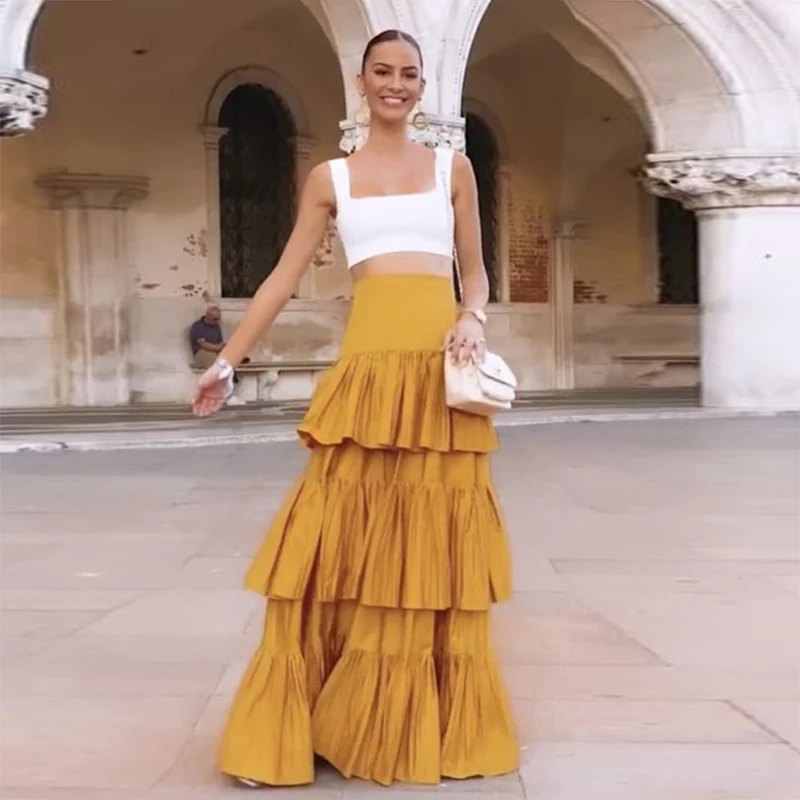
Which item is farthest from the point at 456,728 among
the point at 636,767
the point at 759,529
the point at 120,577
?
the point at 759,529

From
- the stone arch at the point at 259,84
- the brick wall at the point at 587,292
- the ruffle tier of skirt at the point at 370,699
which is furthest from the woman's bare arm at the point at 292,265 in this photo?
the brick wall at the point at 587,292

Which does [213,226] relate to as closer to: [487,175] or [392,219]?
[487,175]

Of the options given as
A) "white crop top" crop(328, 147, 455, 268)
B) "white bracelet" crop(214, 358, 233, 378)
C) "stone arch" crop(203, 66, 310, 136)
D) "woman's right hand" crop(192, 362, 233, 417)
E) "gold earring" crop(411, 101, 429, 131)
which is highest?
"stone arch" crop(203, 66, 310, 136)

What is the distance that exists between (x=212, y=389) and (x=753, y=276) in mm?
10512

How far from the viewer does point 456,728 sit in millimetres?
2842

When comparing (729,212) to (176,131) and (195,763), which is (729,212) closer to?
(176,131)

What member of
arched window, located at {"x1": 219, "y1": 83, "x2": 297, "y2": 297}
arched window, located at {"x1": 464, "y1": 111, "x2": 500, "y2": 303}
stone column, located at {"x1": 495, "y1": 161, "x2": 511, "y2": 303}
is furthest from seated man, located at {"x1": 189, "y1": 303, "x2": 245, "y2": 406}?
stone column, located at {"x1": 495, "y1": 161, "x2": 511, "y2": 303}

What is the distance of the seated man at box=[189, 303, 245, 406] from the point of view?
1416 centimetres

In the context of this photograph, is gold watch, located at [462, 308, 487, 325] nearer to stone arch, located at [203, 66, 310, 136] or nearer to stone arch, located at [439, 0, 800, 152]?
stone arch, located at [439, 0, 800, 152]

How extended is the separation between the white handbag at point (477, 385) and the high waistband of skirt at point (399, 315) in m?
0.14

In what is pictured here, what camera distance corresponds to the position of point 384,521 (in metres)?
2.78

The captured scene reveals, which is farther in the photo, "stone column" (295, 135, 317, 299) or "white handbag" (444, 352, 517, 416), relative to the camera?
"stone column" (295, 135, 317, 299)

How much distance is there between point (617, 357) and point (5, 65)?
10.6m

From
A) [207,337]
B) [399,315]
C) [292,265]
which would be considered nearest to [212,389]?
[292,265]
